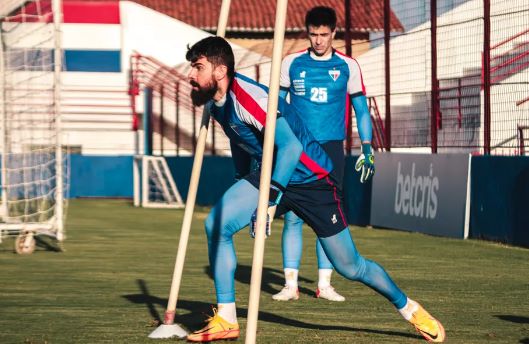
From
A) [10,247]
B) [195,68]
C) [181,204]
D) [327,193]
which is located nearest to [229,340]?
[327,193]

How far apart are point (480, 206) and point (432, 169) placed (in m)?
1.35

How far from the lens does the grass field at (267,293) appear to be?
7.45 meters

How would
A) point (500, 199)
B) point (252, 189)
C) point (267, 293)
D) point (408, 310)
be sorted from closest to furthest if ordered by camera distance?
point (252, 189) → point (408, 310) → point (267, 293) → point (500, 199)

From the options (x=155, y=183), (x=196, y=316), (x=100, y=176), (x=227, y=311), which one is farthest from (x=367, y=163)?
(x=100, y=176)

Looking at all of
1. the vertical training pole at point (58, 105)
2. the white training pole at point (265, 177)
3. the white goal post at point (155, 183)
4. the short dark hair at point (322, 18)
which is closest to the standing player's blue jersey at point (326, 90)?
the short dark hair at point (322, 18)

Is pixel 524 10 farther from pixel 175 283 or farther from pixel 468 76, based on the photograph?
pixel 175 283

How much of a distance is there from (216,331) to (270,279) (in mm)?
3886

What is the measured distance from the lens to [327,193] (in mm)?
6988

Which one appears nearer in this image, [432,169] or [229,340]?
[229,340]

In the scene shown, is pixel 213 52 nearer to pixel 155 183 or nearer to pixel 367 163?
pixel 367 163

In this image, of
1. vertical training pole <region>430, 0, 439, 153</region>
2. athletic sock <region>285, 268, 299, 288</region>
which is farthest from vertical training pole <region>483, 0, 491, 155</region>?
athletic sock <region>285, 268, 299, 288</region>

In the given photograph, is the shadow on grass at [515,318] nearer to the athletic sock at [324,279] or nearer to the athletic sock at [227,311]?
the athletic sock at [324,279]

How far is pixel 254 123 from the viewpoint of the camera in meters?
6.60

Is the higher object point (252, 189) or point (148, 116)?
point (252, 189)
